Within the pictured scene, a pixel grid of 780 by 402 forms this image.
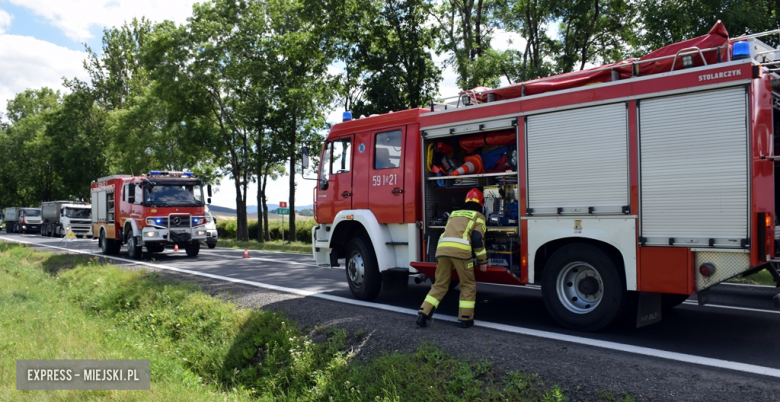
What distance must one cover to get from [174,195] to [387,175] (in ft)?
39.5

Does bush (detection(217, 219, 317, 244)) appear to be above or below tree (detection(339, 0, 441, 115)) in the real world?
below

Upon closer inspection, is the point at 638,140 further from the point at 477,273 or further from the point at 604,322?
the point at 477,273

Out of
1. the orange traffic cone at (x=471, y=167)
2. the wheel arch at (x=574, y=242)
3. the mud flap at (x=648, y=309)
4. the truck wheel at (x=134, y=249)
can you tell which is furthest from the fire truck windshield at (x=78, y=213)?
the mud flap at (x=648, y=309)

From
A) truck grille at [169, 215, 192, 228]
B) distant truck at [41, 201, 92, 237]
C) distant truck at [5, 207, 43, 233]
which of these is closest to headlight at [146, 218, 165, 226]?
truck grille at [169, 215, 192, 228]

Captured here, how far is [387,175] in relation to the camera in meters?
8.68

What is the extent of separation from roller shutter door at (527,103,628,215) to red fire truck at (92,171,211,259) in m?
14.2

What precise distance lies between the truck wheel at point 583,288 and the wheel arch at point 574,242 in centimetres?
8

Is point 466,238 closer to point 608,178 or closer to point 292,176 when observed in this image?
point 608,178

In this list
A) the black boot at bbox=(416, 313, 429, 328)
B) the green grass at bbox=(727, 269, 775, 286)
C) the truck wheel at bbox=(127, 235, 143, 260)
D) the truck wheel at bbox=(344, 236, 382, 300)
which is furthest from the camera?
the truck wheel at bbox=(127, 235, 143, 260)

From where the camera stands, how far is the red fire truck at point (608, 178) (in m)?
5.48

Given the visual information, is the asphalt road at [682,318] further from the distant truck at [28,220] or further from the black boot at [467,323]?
the distant truck at [28,220]

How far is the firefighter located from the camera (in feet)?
22.4

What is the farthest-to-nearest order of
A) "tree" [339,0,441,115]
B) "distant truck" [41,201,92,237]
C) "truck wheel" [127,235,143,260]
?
"distant truck" [41,201,92,237]
"tree" [339,0,441,115]
"truck wheel" [127,235,143,260]

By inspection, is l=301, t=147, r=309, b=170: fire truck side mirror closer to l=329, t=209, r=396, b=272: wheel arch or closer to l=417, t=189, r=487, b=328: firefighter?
l=329, t=209, r=396, b=272: wheel arch
